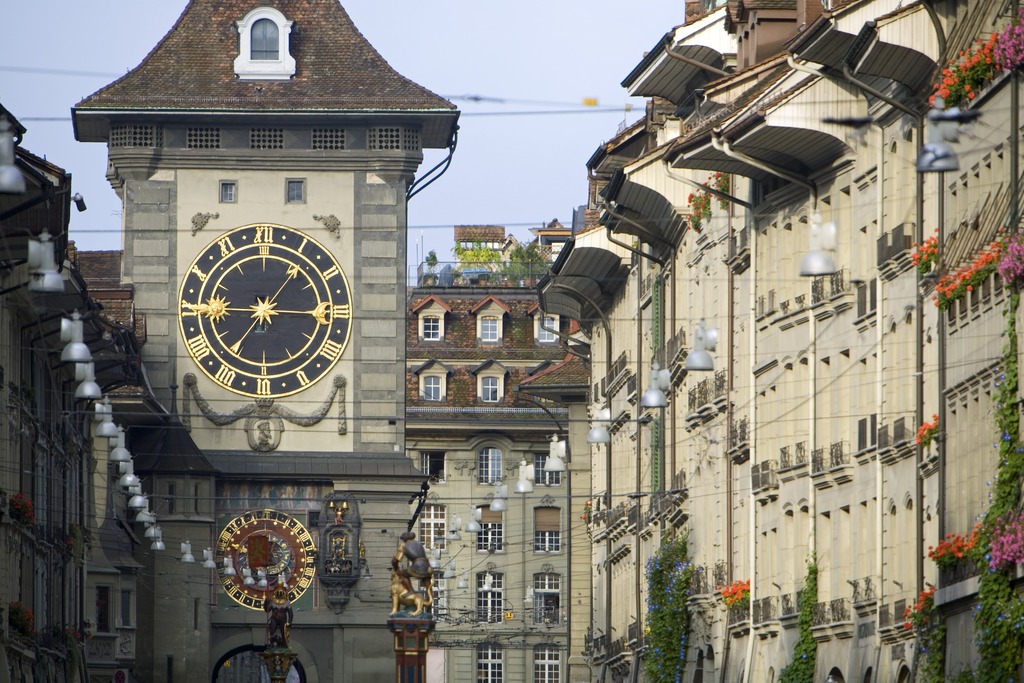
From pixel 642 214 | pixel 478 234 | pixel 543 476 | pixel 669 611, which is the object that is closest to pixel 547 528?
pixel 543 476

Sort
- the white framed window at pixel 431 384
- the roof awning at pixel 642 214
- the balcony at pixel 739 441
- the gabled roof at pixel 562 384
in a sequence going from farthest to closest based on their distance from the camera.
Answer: the white framed window at pixel 431 384
the gabled roof at pixel 562 384
the roof awning at pixel 642 214
the balcony at pixel 739 441

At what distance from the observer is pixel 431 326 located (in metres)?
120

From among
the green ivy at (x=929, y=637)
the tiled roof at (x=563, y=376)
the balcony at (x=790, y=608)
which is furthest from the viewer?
the tiled roof at (x=563, y=376)

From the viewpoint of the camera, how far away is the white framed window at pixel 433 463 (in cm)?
11488

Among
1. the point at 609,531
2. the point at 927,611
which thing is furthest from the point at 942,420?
the point at 609,531

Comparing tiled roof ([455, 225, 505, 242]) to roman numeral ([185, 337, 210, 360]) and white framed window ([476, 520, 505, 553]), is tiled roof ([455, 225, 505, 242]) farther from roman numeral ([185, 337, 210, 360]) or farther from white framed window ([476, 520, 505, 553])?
roman numeral ([185, 337, 210, 360])

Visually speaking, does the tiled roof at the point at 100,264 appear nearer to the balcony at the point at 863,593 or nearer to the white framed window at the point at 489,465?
the white framed window at the point at 489,465

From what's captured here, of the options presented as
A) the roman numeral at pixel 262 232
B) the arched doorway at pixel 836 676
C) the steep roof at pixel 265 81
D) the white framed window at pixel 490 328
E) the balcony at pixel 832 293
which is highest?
the steep roof at pixel 265 81

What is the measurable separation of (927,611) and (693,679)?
19.4 m

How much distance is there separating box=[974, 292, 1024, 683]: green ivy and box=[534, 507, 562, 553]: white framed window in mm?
77339

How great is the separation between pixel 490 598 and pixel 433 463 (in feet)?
21.1

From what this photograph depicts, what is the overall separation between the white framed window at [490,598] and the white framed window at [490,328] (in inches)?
444

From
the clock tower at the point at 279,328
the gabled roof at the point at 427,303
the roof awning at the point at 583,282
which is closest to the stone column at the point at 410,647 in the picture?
the roof awning at the point at 583,282

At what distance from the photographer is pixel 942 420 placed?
39875 mm
